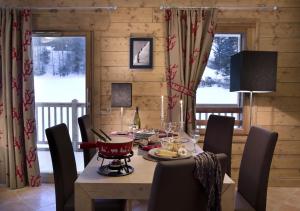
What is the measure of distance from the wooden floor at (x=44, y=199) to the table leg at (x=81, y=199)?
1564mm

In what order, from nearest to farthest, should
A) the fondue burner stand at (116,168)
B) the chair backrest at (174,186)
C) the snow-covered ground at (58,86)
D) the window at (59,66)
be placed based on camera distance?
the chair backrest at (174,186) → the fondue burner stand at (116,168) → the window at (59,66) → the snow-covered ground at (58,86)

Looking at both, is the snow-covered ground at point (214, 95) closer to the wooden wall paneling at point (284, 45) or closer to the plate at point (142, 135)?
the wooden wall paneling at point (284, 45)

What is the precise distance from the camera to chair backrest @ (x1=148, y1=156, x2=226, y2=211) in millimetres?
982

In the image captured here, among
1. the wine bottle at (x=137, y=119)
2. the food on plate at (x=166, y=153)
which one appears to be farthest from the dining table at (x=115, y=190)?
the wine bottle at (x=137, y=119)

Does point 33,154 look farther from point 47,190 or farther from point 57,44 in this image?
point 57,44

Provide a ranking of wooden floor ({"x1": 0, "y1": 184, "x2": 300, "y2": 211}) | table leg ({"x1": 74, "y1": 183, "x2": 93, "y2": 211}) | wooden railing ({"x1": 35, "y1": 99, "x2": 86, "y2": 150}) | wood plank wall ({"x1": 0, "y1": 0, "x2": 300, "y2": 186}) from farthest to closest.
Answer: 1. wooden railing ({"x1": 35, "y1": 99, "x2": 86, "y2": 150})
2. wood plank wall ({"x1": 0, "y1": 0, "x2": 300, "y2": 186})
3. wooden floor ({"x1": 0, "y1": 184, "x2": 300, "y2": 211})
4. table leg ({"x1": 74, "y1": 183, "x2": 93, "y2": 211})

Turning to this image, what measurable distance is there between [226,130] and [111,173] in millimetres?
1271

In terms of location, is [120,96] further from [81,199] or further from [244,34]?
[81,199]

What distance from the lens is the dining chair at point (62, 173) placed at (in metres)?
1.65

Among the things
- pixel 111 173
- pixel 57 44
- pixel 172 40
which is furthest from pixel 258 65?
pixel 57 44

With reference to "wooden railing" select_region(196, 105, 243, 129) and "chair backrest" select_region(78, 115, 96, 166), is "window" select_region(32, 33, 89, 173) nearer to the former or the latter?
"chair backrest" select_region(78, 115, 96, 166)

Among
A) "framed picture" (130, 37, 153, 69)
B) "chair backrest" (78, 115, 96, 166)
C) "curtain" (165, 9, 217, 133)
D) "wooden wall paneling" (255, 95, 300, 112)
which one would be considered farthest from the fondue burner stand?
"wooden wall paneling" (255, 95, 300, 112)

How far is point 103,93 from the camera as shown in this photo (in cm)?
334

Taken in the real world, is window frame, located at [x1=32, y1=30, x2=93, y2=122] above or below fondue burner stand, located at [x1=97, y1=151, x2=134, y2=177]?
above
